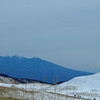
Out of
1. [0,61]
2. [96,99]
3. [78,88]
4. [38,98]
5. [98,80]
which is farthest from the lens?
[0,61]

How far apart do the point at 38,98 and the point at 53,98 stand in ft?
4.13

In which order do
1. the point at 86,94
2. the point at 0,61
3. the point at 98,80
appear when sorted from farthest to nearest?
the point at 0,61
the point at 98,80
the point at 86,94

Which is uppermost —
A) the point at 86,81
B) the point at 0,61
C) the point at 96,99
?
the point at 0,61

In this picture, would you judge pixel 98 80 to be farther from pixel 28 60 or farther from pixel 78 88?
pixel 28 60

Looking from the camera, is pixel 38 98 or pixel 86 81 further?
pixel 86 81

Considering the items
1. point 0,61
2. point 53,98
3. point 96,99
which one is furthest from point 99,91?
point 0,61

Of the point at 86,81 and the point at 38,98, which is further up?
the point at 86,81

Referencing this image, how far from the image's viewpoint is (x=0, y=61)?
3964 inches

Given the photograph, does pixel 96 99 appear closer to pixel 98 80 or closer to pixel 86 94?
pixel 86 94

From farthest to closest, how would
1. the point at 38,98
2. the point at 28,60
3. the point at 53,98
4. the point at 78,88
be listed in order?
the point at 28,60 → the point at 78,88 → the point at 53,98 → the point at 38,98

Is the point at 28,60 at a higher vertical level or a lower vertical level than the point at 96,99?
higher

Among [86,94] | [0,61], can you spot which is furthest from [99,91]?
[0,61]

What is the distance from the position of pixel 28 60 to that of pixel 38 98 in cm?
9795

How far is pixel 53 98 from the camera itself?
12102mm
